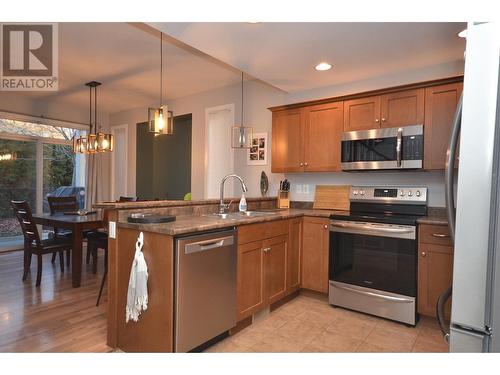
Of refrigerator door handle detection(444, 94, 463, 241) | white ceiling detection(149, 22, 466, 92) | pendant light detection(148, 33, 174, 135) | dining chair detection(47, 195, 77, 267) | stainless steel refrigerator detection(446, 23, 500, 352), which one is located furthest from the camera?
dining chair detection(47, 195, 77, 267)

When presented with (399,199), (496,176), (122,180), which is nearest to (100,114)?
(122,180)

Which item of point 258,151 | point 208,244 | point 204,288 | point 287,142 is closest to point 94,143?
point 258,151

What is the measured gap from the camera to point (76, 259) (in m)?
3.35

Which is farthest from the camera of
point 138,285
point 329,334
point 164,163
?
point 164,163

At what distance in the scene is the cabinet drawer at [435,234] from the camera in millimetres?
2395

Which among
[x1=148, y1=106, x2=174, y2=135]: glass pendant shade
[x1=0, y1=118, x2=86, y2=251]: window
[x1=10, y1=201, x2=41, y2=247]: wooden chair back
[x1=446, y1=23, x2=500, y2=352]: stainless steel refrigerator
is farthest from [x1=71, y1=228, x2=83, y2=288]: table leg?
[x1=446, y1=23, x2=500, y2=352]: stainless steel refrigerator

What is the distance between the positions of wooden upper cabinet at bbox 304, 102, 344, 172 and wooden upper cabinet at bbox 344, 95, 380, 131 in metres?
0.07

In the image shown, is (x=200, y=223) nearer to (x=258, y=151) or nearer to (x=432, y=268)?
(x=432, y=268)

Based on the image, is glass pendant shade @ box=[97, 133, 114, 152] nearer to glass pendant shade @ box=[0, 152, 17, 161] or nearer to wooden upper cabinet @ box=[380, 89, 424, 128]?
glass pendant shade @ box=[0, 152, 17, 161]

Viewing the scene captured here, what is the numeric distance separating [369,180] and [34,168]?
18.6ft

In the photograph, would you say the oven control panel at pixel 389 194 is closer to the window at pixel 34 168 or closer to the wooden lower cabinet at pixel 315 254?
the wooden lower cabinet at pixel 315 254

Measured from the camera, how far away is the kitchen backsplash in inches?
Result: 114

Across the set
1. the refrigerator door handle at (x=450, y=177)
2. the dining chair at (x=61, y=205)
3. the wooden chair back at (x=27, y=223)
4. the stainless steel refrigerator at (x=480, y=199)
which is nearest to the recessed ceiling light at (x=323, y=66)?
the refrigerator door handle at (x=450, y=177)
